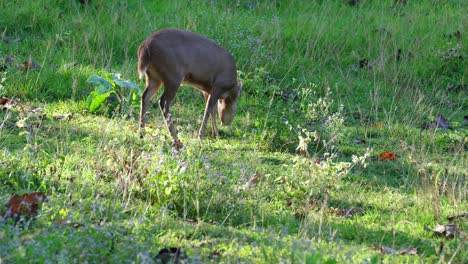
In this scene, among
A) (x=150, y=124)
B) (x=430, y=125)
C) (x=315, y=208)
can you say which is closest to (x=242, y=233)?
(x=315, y=208)

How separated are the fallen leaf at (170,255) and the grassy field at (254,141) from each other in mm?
32

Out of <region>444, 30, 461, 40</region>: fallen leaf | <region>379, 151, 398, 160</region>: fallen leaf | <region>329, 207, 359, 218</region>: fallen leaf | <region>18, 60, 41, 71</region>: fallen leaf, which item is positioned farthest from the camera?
<region>444, 30, 461, 40</region>: fallen leaf

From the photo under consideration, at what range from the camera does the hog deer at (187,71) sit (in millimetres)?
7086

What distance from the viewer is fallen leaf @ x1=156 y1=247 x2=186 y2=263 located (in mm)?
3917

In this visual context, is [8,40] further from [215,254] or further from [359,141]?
[215,254]

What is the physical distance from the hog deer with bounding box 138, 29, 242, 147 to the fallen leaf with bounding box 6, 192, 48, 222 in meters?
2.28

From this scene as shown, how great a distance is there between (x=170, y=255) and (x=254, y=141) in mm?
3313

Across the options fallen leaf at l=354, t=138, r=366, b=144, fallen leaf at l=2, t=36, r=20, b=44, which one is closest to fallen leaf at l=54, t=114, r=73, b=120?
fallen leaf at l=2, t=36, r=20, b=44

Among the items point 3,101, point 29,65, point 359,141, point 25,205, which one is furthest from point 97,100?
point 25,205

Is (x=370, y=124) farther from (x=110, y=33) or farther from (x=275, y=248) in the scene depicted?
(x=275, y=248)

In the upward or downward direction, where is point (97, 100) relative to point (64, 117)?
upward

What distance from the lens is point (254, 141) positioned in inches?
283

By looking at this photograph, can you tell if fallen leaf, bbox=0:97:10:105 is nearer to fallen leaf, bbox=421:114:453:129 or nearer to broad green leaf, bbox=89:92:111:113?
broad green leaf, bbox=89:92:111:113

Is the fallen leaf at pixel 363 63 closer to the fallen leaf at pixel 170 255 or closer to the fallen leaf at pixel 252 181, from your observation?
the fallen leaf at pixel 252 181
